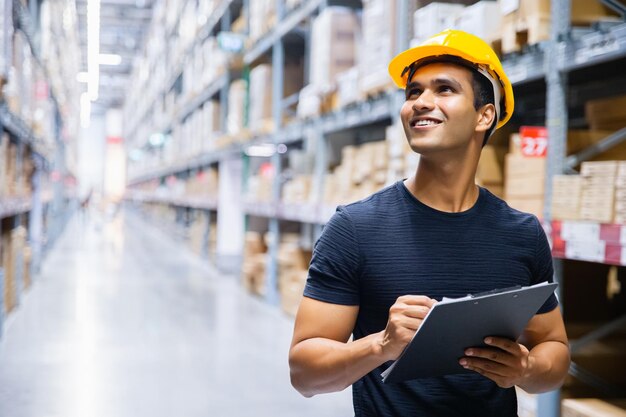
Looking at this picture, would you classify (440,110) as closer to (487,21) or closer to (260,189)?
(487,21)

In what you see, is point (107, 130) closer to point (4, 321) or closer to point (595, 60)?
point (4, 321)

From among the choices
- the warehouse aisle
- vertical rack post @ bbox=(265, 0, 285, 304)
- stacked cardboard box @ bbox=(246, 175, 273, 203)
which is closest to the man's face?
the warehouse aisle

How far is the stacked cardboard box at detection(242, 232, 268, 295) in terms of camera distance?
8414 millimetres

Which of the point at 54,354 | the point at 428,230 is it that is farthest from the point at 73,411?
the point at 428,230

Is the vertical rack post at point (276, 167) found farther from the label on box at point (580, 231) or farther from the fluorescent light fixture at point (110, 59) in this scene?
the fluorescent light fixture at point (110, 59)

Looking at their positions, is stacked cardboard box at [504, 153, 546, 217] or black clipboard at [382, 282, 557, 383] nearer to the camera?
black clipboard at [382, 282, 557, 383]

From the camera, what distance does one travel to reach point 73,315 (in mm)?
6891

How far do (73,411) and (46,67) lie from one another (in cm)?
742

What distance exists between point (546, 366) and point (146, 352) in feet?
14.3

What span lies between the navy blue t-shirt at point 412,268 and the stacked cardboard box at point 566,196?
56.2 inches

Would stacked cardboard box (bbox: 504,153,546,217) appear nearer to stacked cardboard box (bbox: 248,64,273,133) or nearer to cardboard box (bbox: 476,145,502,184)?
cardboard box (bbox: 476,145,502,184)

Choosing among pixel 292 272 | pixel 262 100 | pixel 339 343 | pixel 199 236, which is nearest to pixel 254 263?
pixel 292 272

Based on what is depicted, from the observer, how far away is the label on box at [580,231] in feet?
9.09

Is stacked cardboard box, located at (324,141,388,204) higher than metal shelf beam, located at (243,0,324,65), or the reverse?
metal shelf beam, located at (243,0,324,65)
